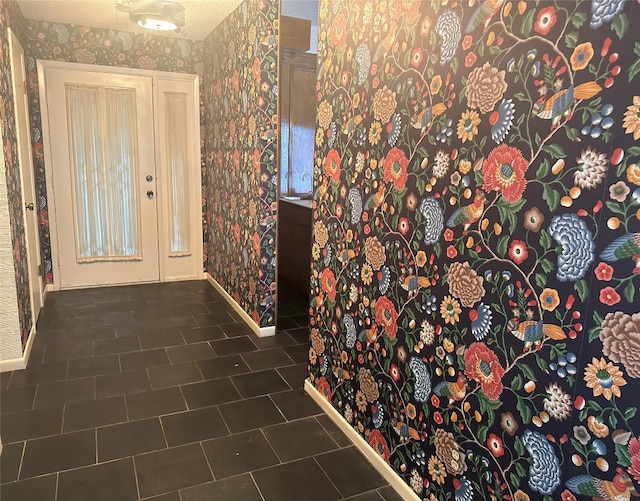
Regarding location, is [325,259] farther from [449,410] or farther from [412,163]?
[449,410]

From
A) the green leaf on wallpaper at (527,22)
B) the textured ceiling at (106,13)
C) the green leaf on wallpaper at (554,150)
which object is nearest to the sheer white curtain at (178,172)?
the textured ceiling at (106,13)

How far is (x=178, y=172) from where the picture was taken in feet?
15.4

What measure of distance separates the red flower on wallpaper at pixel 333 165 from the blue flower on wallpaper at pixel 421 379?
2.94 ft

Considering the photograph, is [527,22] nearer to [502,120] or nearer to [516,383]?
[502,120]


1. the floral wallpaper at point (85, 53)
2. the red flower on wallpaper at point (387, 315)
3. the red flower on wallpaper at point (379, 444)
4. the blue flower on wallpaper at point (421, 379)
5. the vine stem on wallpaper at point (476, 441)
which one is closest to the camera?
the vine stem on wallpaper at point (476, 441)

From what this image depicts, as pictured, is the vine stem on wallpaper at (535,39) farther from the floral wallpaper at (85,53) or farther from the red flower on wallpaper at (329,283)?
the floral wallpaper at (85,53)

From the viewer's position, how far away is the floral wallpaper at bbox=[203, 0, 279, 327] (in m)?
3.19

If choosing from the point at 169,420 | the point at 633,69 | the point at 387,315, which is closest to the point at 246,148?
the point at 169,420

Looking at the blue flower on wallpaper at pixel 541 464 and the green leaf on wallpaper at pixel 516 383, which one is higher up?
the green leaf on wallpaper at pixel 516 383

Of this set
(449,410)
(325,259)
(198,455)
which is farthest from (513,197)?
(198,455)

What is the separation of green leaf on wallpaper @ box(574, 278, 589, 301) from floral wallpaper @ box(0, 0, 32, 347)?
9.36 feet

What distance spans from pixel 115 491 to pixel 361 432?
1025mm

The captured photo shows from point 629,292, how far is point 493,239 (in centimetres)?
39

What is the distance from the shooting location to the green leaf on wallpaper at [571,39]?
3.56 feet
